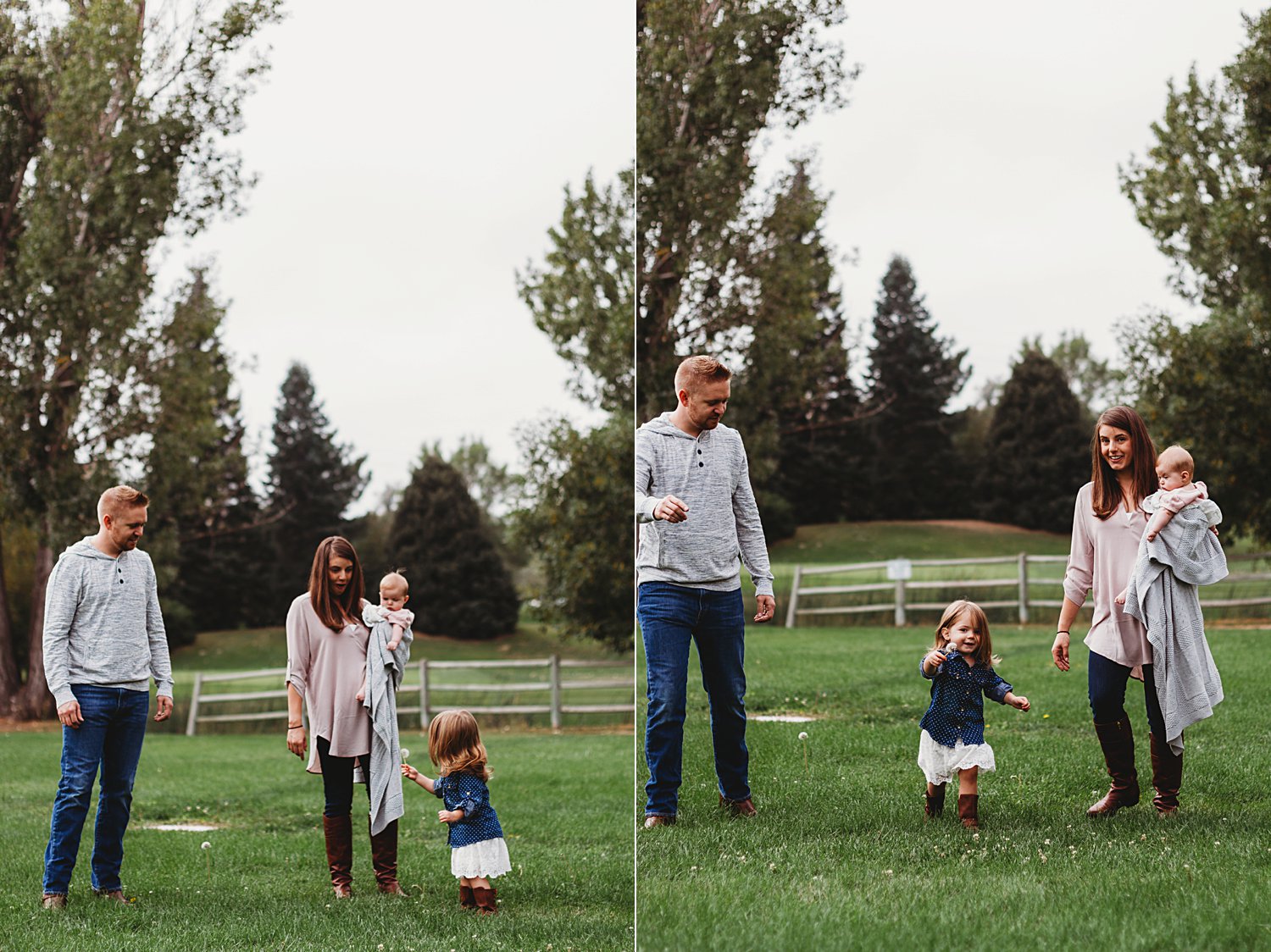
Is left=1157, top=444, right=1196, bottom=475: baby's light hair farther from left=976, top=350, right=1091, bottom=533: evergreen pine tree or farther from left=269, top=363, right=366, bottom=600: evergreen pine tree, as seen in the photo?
left=269, top=363, right=366, bottom=600: evergreen pine tree

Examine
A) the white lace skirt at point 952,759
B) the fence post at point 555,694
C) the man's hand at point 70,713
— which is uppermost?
the man's hand at point 70,713

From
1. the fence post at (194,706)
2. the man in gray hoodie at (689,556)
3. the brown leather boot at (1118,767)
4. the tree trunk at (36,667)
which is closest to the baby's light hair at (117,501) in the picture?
the man in gray hoodie at (689,556)

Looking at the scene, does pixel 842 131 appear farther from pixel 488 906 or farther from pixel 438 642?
pixel 438 642

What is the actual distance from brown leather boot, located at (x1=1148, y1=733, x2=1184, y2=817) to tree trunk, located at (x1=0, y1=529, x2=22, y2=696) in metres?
9.96

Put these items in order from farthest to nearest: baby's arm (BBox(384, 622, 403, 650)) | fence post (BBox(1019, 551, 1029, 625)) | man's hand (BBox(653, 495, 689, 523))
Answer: baby's arm (BBox(384, 622, 403, 650))
fence post (BBox(1019, 551, 1029, 625))
man's hand (BBox(653, 495, 689, 523))

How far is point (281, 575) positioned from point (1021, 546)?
8415mm

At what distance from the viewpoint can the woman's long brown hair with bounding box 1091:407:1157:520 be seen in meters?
4.38

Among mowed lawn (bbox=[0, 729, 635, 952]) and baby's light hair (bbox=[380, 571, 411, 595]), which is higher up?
baby's light hair (bbox=[380, 571, 411, 595])

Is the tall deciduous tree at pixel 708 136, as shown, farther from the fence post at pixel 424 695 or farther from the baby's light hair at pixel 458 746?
the fence post at pixel 424 695

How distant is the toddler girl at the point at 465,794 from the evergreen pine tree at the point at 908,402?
2320 millimetres

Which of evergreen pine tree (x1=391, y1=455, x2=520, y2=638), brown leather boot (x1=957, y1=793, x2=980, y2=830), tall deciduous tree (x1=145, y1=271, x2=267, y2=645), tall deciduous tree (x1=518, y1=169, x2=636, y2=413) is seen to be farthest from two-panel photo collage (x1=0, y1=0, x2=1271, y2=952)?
tall deciduous tree (x1=518, y1=169, x2=636, y2=413)

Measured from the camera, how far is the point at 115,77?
11367 millimetres

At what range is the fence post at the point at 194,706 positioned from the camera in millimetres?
11602

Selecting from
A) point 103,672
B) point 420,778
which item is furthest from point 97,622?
point 420,778
